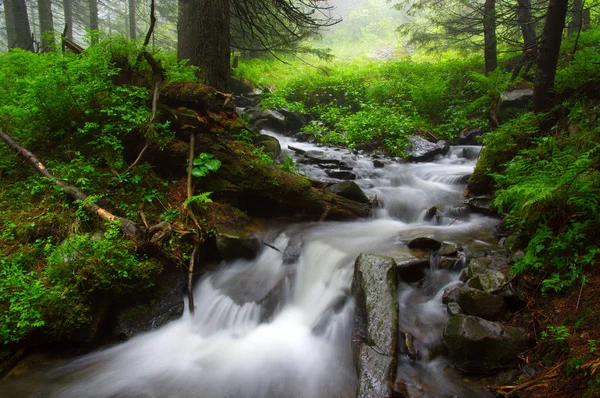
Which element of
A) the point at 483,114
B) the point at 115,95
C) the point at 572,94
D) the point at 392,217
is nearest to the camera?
the point at 115,95

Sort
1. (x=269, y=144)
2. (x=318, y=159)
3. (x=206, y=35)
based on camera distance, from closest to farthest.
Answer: (x=206, y=35)
(x=269, y=144)
(x=318, y=159)

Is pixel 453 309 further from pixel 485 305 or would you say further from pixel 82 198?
pixel 82 198

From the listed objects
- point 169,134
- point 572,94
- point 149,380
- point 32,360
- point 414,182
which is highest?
point 572,94

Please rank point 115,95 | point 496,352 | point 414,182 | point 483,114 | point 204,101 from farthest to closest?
point 483,114 → point 414,182 → point 204,101 → point 115,95 → point 496,352

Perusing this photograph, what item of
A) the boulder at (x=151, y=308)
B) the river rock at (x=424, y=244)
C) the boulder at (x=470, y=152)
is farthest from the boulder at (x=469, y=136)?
the boulder at (x=151, y=308)

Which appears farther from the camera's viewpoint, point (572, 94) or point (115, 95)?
point (572, 94)

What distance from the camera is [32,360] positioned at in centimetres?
326

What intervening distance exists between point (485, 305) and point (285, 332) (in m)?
2.23

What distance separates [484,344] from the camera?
305cm

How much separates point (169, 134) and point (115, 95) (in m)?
0.97

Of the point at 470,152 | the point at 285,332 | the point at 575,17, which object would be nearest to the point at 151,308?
the point at 285,332

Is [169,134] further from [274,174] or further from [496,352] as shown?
[496,352]

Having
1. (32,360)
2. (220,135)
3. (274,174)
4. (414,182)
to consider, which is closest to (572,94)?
(414,182)

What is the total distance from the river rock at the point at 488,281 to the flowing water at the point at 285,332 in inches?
19.2
